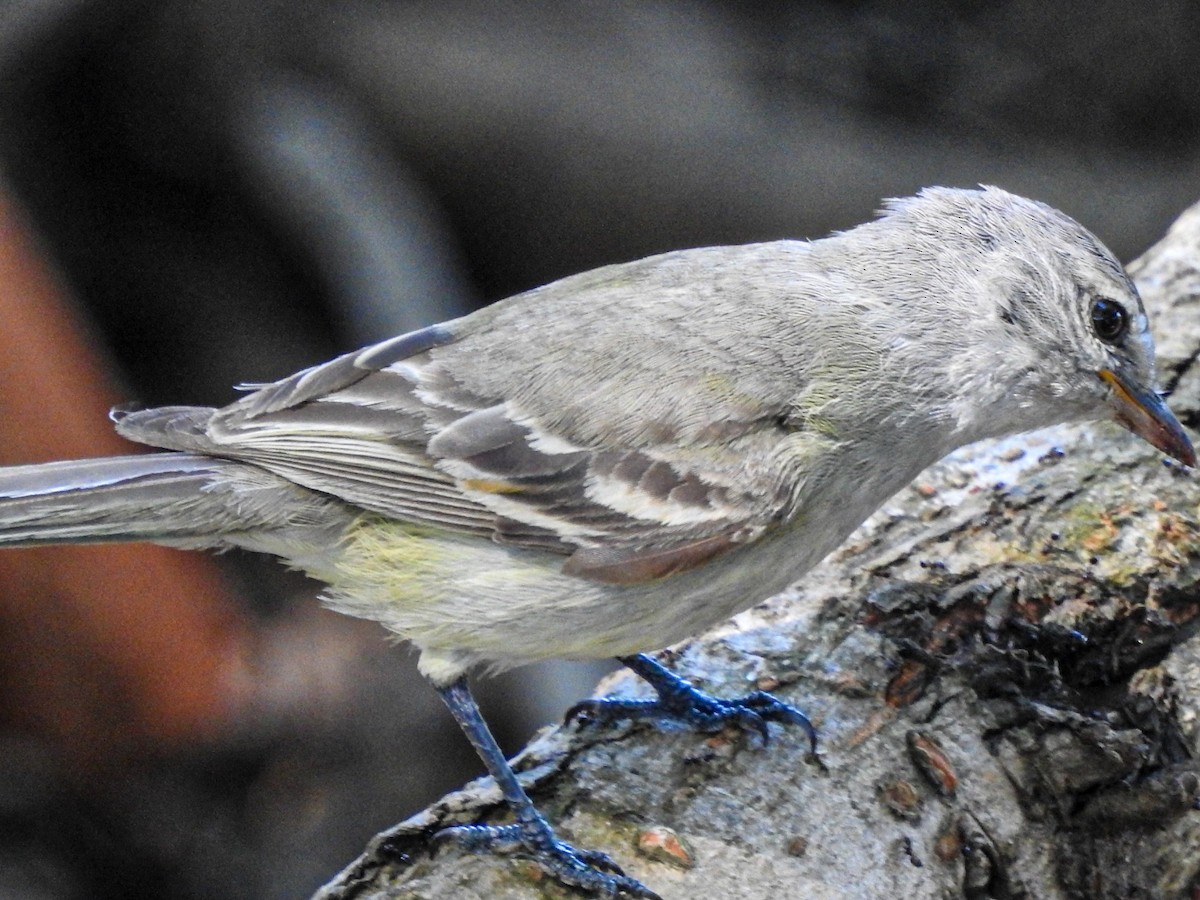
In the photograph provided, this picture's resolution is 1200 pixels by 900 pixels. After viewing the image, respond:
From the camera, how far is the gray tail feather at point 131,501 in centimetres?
313

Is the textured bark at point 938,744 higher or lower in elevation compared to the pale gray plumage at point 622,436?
lower

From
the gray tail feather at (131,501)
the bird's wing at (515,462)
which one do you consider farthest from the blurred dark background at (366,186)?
the bird's wing at (515,462)

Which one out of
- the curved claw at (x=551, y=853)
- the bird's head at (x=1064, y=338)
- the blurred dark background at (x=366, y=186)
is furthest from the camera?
the blurred dark background at (x=366, y=186)

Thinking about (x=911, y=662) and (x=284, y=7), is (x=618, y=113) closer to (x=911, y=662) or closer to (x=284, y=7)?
(x=284, y=7)

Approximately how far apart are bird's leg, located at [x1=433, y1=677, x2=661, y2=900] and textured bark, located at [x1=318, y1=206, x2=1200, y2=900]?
0.04m

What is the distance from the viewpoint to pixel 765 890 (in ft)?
9.02

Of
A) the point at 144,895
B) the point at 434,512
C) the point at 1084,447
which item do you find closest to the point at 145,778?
the point at 144,895

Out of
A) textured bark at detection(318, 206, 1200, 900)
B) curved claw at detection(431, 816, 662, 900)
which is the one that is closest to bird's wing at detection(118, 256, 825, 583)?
textured bark at detection(318, 206, 1200, 900)

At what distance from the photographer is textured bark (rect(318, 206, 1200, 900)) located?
9.30 ft

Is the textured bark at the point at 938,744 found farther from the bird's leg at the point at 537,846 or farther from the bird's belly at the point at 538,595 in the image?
the bird's belly at the point at 538,595

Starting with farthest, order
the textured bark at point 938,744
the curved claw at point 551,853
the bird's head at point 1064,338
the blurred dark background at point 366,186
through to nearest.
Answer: the blurred dark background at point 366,186, the bird's head at point 1064,338, the textured bark at point 938,744, the curved claw at point 551,853

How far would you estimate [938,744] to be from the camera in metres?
3.08

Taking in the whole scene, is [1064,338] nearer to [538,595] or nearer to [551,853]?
[538,595]

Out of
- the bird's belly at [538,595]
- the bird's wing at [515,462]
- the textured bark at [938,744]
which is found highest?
the bird's wing at [515,462]
